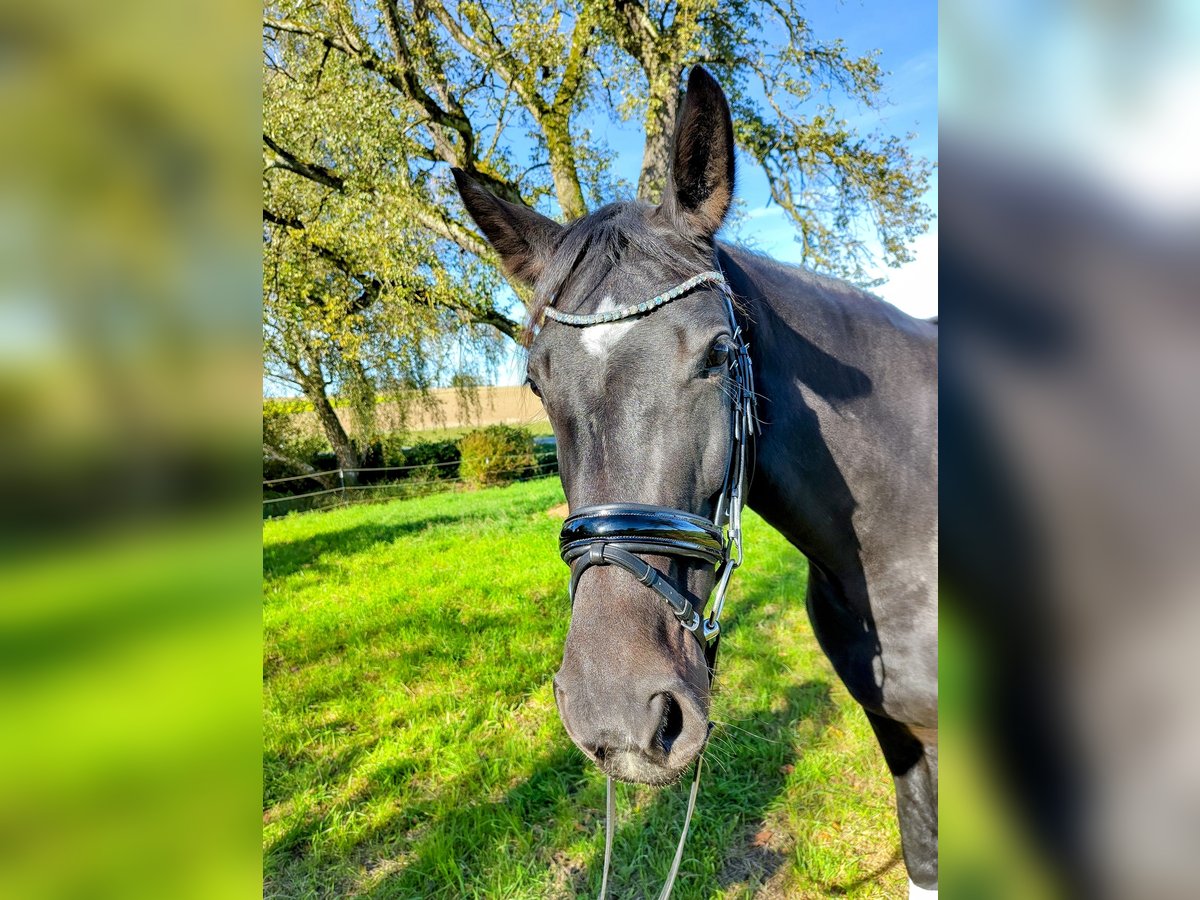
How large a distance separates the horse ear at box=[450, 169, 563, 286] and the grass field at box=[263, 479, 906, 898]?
1.73 meters

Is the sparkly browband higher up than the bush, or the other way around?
the sparkly browband

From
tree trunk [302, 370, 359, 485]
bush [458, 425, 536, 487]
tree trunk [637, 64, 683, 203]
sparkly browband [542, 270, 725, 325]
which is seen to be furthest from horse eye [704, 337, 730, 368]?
bush [458, 425, 536, 487]

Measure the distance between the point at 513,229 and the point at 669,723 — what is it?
1.79 m

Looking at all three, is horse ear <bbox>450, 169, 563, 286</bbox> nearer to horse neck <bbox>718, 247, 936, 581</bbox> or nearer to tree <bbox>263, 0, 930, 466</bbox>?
horse neck <bbox>718, 247, 936, 581</bbox>

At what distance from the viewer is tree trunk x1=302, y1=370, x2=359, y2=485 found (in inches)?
565

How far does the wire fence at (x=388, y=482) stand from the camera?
14664 millimetres

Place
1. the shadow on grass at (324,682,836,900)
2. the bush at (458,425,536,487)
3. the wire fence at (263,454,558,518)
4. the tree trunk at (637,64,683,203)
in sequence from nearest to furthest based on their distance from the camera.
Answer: the shadow on grass at (324,682,836,900) → the tree trunk at (637,64,683,203) → the wire fence at (263,454,558,518) → the bush at (458,425,536,487)

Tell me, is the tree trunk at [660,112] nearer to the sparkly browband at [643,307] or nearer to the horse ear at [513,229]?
the horse ear at [513,229]
